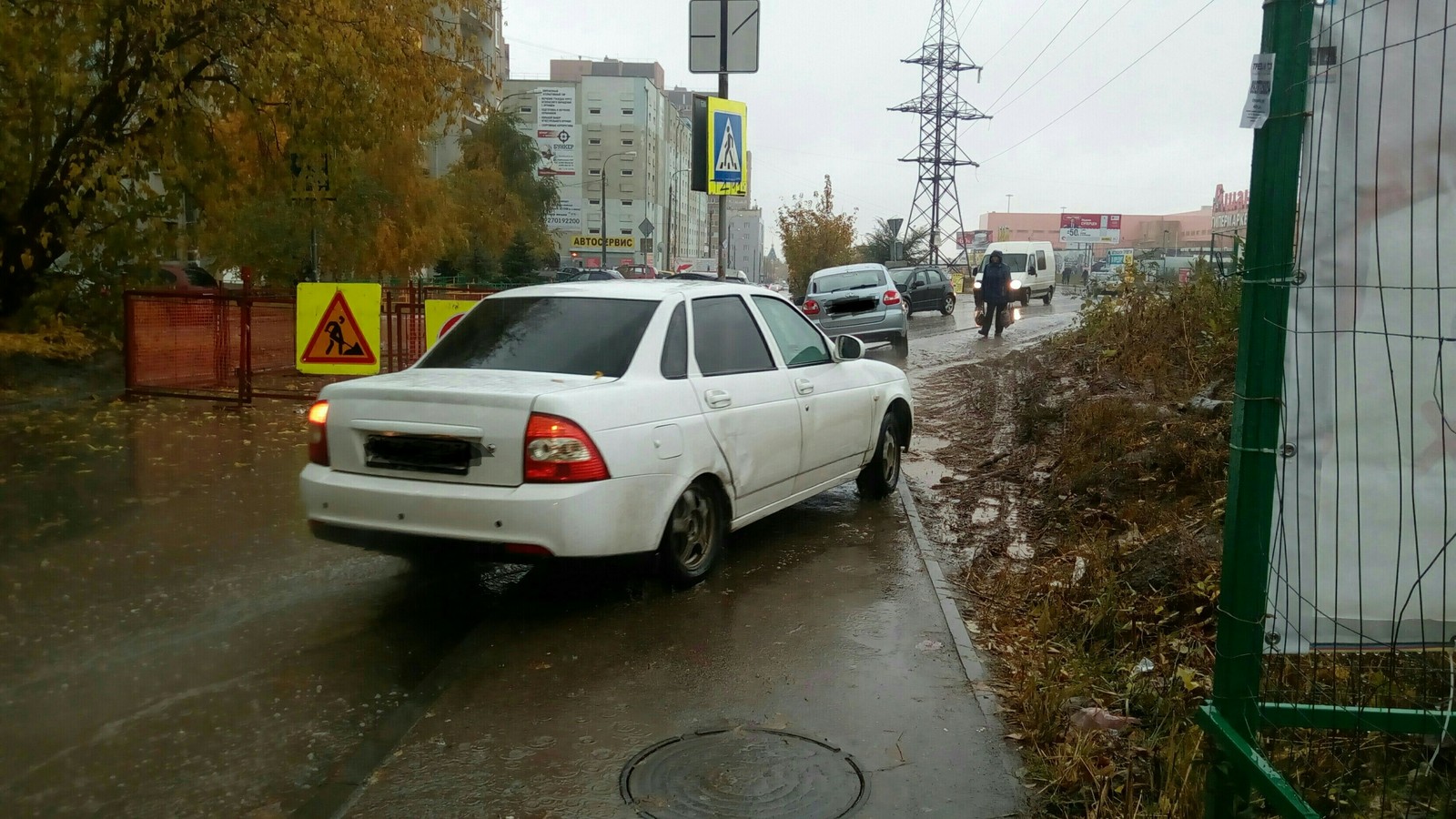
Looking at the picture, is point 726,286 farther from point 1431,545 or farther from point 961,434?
point 961,434

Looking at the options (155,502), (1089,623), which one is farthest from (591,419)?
(155,502)

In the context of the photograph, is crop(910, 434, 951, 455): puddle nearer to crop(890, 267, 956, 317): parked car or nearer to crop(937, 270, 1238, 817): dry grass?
crop(937, 270, 1238, 817): dry grass

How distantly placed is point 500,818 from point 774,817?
855 mm

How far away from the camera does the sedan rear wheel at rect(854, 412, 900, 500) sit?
28.0ft

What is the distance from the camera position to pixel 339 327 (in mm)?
12000

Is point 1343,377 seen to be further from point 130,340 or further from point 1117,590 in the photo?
point 130,340

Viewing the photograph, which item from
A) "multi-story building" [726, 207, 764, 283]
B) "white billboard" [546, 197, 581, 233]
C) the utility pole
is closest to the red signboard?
"multi-story building" [726, 207, 764, 283]

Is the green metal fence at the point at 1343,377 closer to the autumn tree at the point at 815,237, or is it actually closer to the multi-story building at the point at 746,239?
the autumn tree at the point at 815,237

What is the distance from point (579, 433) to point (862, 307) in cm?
1773

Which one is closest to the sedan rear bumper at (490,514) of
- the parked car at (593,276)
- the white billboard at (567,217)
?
the parked car at (593,276)

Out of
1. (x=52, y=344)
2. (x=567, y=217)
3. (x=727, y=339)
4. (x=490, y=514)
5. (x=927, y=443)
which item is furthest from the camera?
(x=567, y=217)

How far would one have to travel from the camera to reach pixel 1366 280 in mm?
2764

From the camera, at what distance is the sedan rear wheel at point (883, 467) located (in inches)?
336

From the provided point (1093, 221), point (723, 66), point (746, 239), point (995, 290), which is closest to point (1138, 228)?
point (1093, 221)
